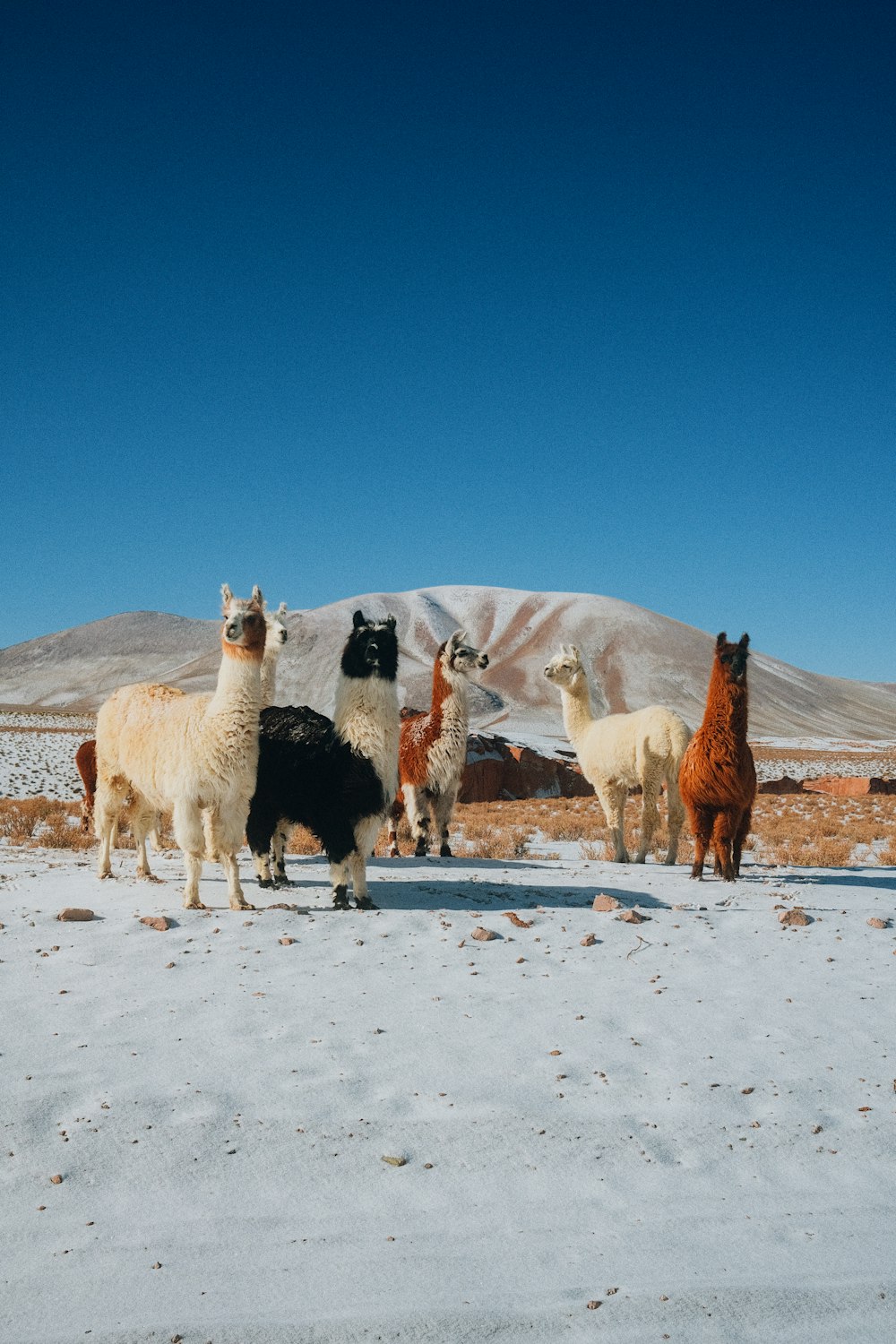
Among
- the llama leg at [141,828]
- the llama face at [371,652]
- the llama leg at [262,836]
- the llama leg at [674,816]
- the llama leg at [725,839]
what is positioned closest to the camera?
the llama face at [371,652]

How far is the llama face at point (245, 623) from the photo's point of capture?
24.2 ft

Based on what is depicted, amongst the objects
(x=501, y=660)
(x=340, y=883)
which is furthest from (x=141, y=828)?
(x=501, y=660)

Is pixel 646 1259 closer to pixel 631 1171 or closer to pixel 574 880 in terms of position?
pixel 631 1171

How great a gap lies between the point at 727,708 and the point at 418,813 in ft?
13.0

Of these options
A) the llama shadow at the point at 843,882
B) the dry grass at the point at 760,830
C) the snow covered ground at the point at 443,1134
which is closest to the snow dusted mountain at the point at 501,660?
the dry grass at the point at 760,830

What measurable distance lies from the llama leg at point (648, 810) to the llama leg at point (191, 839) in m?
5.42

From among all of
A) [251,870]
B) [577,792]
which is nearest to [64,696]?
[577,792]

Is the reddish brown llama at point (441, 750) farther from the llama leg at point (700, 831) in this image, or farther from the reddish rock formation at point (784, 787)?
the reddish rock formation at point (784, 787)

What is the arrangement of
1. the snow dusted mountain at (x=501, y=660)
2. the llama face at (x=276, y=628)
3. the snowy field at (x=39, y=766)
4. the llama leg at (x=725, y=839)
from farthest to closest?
the snow dusted mountain at (x=501, y=660)
the snowy field at (x=39, y=766)
the llama face at (x=276, y=628)
the llama leg at (x=725, y=839)

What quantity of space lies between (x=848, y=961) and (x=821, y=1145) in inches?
101

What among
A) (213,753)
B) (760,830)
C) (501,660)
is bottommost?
(760,830)

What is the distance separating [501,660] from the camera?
14762 cm

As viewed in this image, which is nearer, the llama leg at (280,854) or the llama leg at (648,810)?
the llama leg at (280,854)

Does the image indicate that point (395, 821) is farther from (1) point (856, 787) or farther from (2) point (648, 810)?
(1) point (856, 787)
